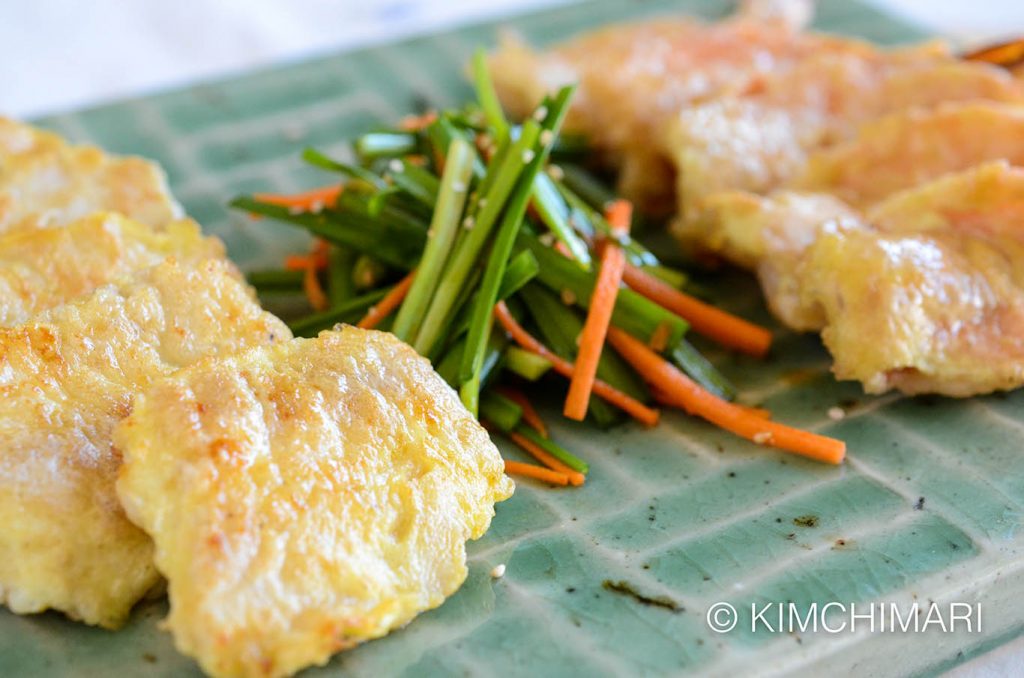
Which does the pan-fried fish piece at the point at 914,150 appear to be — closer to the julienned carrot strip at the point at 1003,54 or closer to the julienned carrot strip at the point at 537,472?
the julienned carrot strip at the point at 1003,54

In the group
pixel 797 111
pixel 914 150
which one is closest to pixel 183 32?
pixel 797 111

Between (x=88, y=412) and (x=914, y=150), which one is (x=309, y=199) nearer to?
(x=88, y=412)

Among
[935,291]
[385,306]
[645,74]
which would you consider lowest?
[385,306]

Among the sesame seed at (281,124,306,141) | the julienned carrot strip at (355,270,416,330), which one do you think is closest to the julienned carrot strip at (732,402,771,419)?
the julienned carrot strip at (355,270,416,330)

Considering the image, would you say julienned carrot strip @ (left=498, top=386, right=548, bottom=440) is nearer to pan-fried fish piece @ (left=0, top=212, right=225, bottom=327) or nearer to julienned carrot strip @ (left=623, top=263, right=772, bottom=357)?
julienned carrot strip @ (left=623, top=263, right=772, bottom=357)

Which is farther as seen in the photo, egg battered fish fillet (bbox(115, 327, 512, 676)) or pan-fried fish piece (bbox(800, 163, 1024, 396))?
pan-fried fish piece (bbox(800, 163, 1024, 396))

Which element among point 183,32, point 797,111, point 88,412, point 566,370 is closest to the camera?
point 88,412
